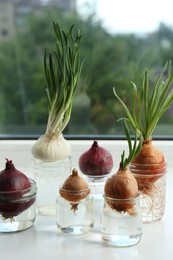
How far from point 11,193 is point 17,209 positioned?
0.04 m

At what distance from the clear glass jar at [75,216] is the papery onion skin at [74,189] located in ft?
0.05

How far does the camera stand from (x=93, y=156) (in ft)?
3.05

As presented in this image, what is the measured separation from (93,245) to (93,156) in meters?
0.19

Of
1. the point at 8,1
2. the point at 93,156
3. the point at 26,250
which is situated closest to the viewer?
the point at 26,250

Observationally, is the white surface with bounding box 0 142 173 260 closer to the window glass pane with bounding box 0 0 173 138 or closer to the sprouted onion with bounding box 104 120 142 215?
the sprouted onion with bounding box 104 120 142 215

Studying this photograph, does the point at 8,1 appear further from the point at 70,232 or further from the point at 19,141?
the point at 70,232

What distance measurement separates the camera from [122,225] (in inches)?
31.8

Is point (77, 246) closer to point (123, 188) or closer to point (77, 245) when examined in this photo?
point (77, 245)

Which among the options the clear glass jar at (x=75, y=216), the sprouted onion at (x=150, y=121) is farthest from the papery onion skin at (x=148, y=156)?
the clear glass jar at (x=75, y=216)

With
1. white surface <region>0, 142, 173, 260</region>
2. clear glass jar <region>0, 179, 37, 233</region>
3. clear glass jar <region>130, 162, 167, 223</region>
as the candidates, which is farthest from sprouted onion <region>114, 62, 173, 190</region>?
clear glass jar <region>0, 179, 37, 233</region>

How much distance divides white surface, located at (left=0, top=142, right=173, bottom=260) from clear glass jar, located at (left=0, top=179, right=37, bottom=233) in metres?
0.02

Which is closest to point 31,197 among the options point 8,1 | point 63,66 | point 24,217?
point 24,217

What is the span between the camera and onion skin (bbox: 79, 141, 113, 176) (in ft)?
3.05

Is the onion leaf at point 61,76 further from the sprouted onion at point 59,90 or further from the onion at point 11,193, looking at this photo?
the onion at point 11,193
